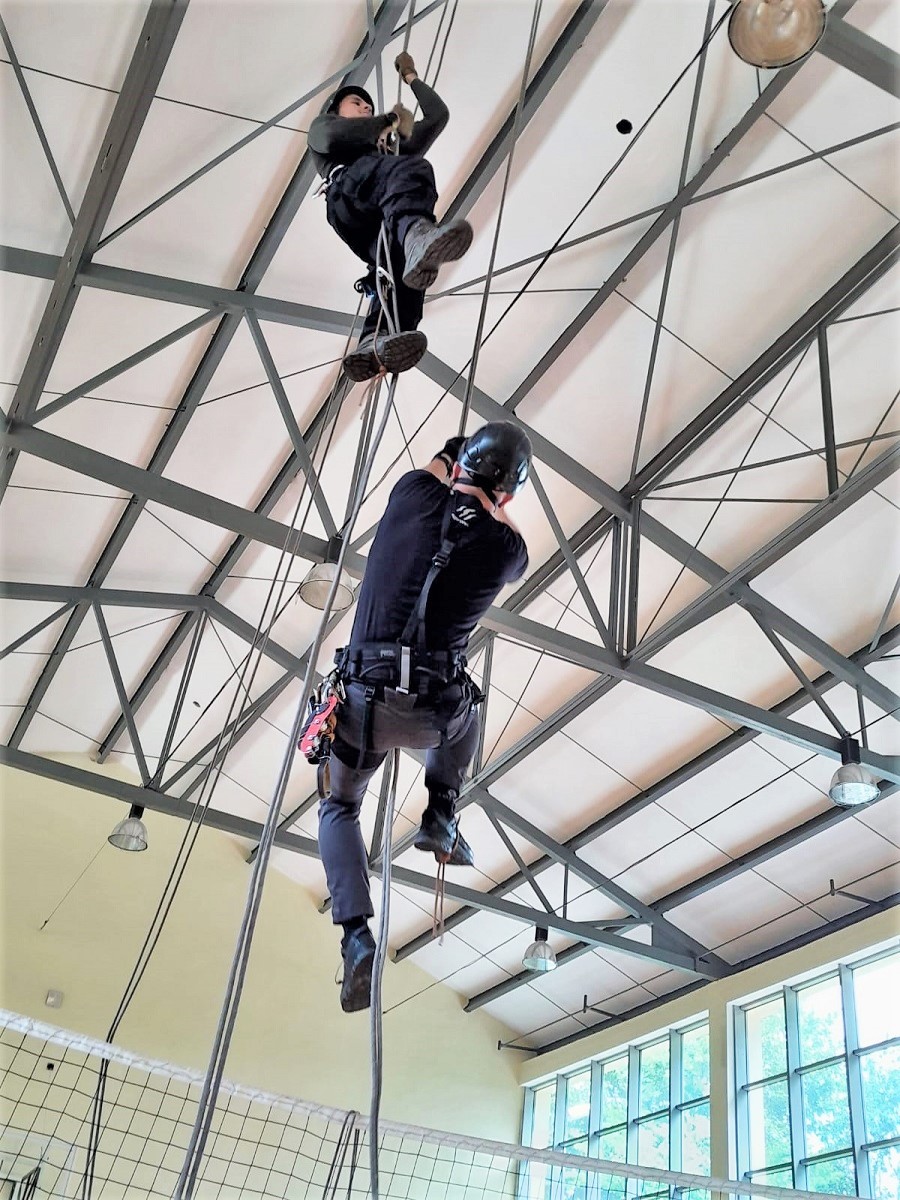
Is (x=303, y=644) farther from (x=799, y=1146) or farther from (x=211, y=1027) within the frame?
(x=799, y=1146)

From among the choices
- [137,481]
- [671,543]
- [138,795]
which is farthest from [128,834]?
[671,543]

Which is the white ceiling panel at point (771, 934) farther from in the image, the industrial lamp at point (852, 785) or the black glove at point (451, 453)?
the black glove at point (451, 453)

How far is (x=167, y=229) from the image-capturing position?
711cm

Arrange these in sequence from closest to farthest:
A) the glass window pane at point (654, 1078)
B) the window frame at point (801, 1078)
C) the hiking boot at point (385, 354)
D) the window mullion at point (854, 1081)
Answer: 1. the hiking boot at point (385, 354)
2. the window mullion at point (854, 1081)
3. the window frame at point (801, 1078)
4. the glass window pane at point (654, 1078)

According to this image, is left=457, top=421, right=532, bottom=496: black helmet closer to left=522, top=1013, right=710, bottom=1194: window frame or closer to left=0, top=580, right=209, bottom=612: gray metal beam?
left=0, top=580, right=209, bottom=612: gray metal beam

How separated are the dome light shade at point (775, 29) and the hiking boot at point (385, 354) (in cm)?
248

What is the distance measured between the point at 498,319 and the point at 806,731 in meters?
3.92

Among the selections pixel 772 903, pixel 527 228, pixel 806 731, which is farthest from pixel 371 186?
pixel 772 903

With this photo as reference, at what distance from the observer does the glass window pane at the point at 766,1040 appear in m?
11.2

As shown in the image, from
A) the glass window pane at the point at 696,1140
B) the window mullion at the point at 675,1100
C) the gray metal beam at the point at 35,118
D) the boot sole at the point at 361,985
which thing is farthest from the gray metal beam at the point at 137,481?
the window mullion at the point at 675,1100

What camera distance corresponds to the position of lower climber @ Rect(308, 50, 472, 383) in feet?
11.5

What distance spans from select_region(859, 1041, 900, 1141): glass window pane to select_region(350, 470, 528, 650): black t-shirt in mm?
8353

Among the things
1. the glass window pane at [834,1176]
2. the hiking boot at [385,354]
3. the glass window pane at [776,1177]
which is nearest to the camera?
the hiking boot at [385,354]

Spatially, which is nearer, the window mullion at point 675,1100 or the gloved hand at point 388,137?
the gloved hand at point 388,137
